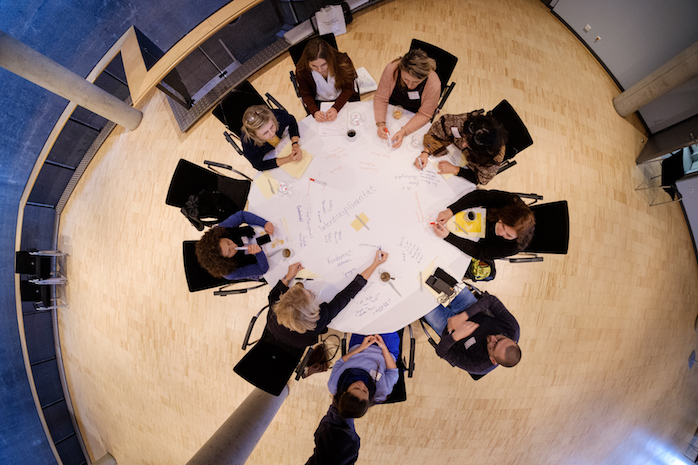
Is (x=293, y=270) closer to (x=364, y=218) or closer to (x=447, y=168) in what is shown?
(x=364, y=218)

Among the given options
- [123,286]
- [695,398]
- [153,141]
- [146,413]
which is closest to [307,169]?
[153,141]

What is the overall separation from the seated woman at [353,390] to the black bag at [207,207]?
1.99 meters

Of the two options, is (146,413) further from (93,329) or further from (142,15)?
(142,15)

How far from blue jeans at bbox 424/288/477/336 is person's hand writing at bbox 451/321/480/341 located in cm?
29

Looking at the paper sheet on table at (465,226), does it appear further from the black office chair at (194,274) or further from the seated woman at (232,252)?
the black office chair at (194,274)

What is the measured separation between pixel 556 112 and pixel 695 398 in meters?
4.94

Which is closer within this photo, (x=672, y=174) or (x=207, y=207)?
(x=207, y=207)

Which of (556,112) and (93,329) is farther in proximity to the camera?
(93,329)

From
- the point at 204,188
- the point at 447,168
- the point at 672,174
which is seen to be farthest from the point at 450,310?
the point at 672,174

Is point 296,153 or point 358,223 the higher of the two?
point 296,153

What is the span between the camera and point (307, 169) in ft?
9.10

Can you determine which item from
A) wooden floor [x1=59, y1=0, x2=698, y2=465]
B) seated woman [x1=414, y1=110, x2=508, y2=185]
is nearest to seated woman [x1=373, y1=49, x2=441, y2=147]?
seated woman [x1=414, y1=110, x2=508, y2=185]

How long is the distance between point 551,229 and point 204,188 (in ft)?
12.1

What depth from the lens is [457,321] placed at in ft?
8.80
